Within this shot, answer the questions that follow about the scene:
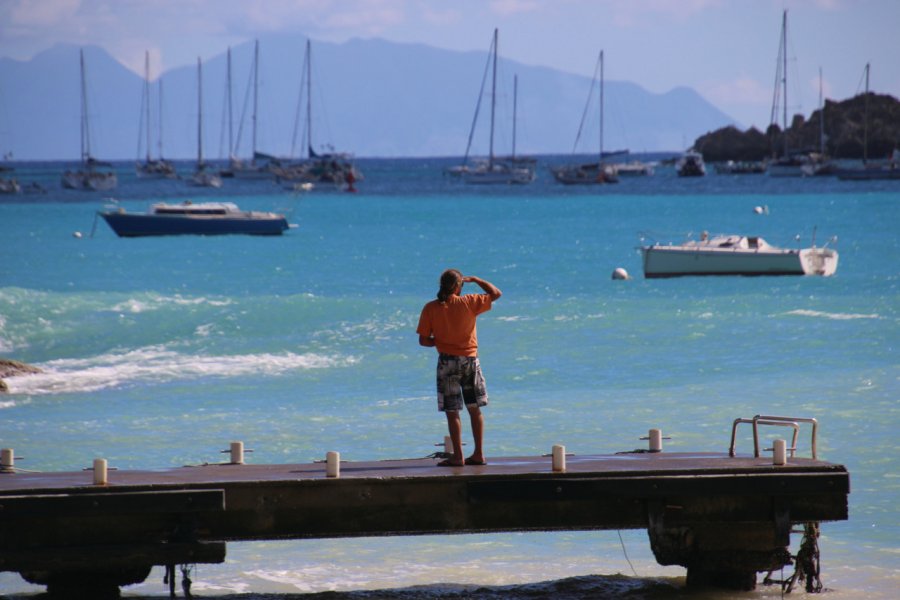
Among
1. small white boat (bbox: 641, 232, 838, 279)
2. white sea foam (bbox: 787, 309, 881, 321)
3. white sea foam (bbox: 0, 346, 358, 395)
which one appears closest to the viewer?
white sea foam (bbox: 0, 346, 358, 395)

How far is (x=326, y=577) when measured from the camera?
40.0 feet

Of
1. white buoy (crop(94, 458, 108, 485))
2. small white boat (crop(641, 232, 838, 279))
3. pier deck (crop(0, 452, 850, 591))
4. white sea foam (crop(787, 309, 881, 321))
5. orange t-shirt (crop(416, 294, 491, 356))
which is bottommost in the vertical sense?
white sea foam (crop(787, 309, 881, 321))

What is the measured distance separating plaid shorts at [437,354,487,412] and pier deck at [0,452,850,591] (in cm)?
53

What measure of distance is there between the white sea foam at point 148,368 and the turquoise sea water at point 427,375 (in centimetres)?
11

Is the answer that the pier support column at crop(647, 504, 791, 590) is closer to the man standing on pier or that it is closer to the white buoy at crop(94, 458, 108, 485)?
the man standing on pier

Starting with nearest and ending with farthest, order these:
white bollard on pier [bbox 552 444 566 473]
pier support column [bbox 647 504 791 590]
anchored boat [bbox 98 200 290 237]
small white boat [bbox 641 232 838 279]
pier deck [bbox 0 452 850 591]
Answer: pier deck [bbox 0 452 850 591] → white bollard on pier [bbox 552 444 566 473] → pier support column [bbox 647 504 791 590] → small white boat [bbox 641 232 838 279] → anchored boat [bbox 98 200 290 237]

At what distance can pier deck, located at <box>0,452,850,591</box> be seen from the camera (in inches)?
398

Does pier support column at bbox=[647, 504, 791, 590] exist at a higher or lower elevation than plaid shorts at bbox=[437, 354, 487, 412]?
lower

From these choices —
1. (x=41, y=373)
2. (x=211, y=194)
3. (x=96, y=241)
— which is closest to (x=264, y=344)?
(x=41, y=373)

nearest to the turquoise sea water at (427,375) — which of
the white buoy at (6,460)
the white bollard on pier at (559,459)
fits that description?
the white buoy at (6,460)

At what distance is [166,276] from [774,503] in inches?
1708

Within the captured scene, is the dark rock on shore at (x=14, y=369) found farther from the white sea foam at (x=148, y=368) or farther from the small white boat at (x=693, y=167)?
the small white boat at (x=693, y=167)

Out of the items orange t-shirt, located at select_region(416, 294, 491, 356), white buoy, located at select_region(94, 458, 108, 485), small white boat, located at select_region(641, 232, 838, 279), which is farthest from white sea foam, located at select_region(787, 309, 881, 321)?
white buoy, located at select_region(94, 458, 108, 485)

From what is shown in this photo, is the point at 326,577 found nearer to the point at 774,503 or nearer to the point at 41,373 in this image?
the point at 774,503
